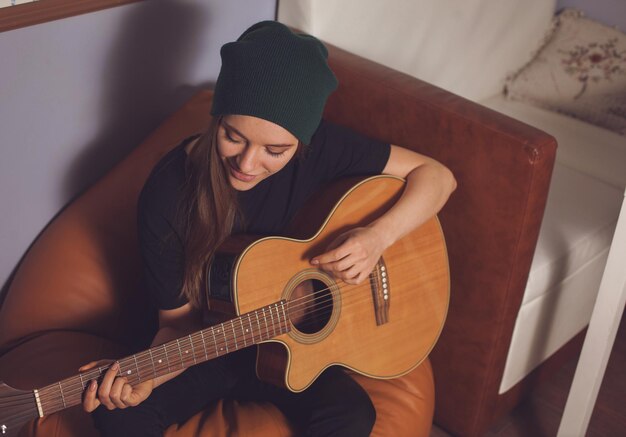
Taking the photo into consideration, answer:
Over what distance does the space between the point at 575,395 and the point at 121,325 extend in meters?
1.09

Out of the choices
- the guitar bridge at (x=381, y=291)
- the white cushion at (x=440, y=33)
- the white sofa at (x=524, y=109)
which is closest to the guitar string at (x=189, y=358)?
the guitar bridge at (x=381, y=291)

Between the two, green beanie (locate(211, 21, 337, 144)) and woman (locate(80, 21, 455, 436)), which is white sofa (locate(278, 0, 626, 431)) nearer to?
woman (locate(80, 21, 455, 436))

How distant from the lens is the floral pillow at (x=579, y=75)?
2.62 m

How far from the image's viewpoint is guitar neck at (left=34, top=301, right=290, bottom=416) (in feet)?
4.38

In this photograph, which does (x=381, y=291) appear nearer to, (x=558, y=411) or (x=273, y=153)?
(x=273, y=153)

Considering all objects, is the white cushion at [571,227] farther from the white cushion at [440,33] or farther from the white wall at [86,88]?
the white wall at [86,88]

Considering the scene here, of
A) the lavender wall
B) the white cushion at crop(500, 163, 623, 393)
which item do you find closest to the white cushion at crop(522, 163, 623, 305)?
the white cushion at crop(500, 163, 623, 393)

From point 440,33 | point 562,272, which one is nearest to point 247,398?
A: point 562,272

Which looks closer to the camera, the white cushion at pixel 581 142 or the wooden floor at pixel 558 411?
the wooden floor at pixel 558 411

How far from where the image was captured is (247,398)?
1.71 meters

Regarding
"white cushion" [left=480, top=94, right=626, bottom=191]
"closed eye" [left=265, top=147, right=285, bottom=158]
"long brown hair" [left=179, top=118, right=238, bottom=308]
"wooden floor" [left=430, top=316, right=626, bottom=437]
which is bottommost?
"wooden floor" [left=430, top=316, right=626, bottom=437]

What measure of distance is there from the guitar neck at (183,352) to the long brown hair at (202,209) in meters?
0.14

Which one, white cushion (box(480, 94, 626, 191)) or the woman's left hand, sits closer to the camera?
the woman's left hand

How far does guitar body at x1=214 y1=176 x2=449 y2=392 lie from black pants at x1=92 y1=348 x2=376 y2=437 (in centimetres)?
6
